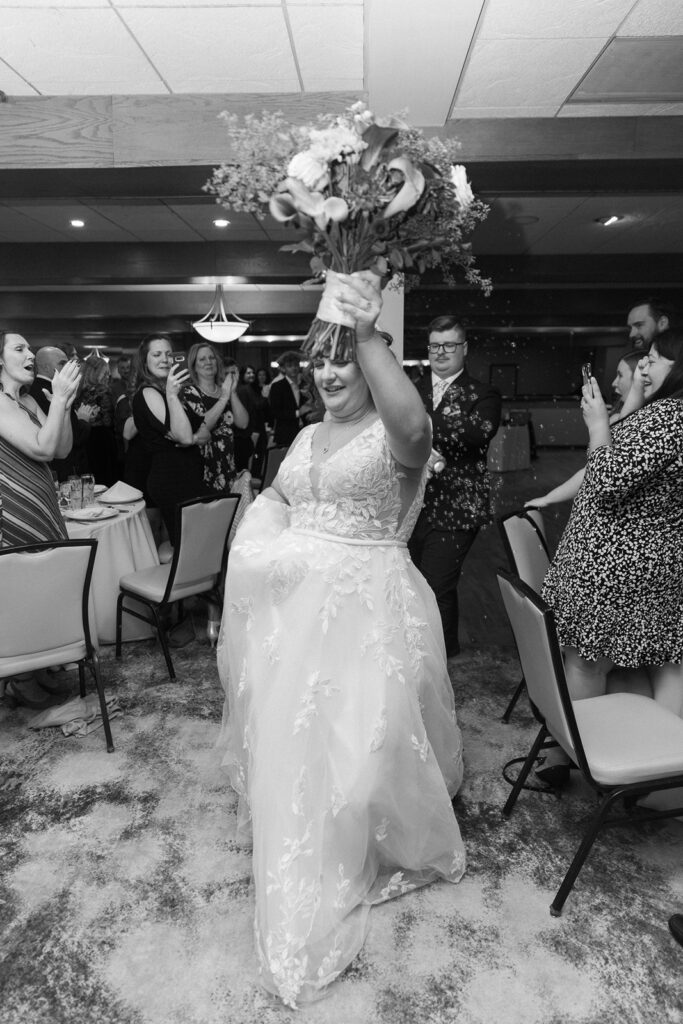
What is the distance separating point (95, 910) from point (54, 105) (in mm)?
4185

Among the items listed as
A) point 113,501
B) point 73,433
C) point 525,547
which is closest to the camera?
point 525,547

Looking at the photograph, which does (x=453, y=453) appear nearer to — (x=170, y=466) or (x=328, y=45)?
(x=170, y=466)

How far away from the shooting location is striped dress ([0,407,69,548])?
8.86 ft

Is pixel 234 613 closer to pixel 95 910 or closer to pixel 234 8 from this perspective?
pixel 95 910

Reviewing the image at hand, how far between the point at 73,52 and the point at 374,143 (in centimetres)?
291

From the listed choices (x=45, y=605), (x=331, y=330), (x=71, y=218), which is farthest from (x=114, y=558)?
(x=71, y=218)

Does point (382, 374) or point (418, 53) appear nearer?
point (382, 374)

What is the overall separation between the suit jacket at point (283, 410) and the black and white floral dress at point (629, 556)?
16.4ft

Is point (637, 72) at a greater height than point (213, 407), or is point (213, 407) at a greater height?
point (637, 72)

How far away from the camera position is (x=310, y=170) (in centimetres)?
134

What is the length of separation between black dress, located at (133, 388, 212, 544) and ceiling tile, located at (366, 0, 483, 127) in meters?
1.98

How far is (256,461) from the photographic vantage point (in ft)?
19.8

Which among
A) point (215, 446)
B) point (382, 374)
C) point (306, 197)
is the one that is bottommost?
point (215, 446)

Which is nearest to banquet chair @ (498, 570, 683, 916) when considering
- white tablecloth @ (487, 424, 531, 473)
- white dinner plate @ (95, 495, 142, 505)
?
white dinner plate @ (95, 495, 142, 505)
